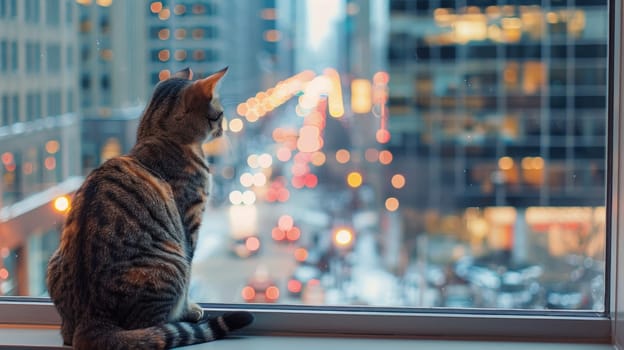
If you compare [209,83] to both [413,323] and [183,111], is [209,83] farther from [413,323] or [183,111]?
[413,323]

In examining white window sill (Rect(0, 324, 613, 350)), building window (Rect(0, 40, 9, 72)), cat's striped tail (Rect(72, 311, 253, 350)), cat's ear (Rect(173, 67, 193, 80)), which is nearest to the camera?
cat's striped tail (Rect(72, 311, 253, 350))

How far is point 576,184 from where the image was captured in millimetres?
1976

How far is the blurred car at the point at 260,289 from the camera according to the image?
203 cm

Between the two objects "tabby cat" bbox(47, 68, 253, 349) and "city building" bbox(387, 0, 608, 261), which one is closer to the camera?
"tabby cat" bbox(47, 68, 253, 349)

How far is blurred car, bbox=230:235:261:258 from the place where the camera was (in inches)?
85.7

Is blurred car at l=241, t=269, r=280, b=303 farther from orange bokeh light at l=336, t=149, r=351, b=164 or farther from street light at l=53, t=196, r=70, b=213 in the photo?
street light at l=53, t=196, r=70, b=213

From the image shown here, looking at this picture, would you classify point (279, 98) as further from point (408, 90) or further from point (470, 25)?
point (470, 25)

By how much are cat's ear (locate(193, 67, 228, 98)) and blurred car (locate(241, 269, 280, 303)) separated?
23.3 inches

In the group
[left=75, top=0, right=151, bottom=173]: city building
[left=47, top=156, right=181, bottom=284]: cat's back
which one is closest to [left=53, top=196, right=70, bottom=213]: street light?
[left=75, top=0, right=151, bottom=173]: city building

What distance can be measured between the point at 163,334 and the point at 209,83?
0.62m

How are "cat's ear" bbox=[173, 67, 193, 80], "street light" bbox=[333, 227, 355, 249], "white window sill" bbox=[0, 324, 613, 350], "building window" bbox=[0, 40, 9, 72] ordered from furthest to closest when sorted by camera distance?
"street light" bbox=[333, 227, 355, 249] → "building window" bbox=[0, 40, 9, 72] → "cat's ear" bbox=[173, 67, 193, 80] → "white window sill" bbox=[0, 324, 613, 350]

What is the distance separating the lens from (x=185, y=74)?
6.31 ft

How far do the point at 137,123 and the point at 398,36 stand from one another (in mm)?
804

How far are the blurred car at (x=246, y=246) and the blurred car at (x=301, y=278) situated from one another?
145 millimetres
